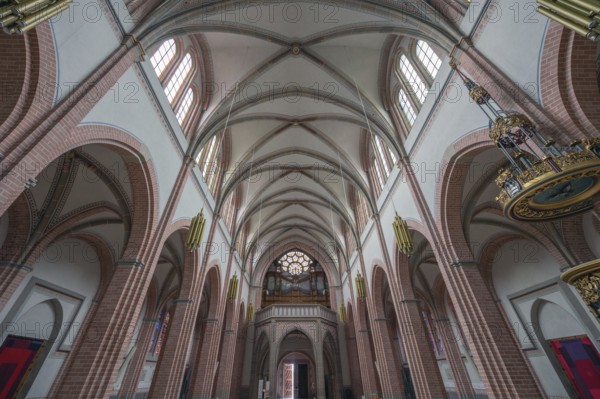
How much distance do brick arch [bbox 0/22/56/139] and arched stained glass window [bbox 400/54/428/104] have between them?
920 centimetres

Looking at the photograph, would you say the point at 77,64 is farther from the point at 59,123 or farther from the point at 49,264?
the point at 49,264

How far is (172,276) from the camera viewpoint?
1622 centimetres

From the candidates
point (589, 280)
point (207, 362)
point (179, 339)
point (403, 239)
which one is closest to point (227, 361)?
point (207, 362)

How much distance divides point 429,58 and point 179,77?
8.17 meters

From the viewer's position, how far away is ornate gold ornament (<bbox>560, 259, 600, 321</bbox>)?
3002 millimetres

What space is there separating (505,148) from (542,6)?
1.80 meters

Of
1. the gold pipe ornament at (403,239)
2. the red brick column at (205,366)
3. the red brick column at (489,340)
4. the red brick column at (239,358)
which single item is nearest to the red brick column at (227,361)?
the red brick column at (205,366)

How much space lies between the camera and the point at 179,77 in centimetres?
955

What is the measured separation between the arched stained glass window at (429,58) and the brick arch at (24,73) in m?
8.82

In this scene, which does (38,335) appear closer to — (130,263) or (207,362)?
(207,362)

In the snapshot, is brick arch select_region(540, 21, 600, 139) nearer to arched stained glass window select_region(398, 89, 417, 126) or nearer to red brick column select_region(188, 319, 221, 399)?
arched stained glass window select_region(398, 89, 417, 126)

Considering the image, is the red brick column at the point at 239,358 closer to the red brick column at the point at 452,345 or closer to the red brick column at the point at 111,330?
the red brick column at the point at 452,345

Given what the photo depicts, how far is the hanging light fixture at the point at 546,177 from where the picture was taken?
315 cm

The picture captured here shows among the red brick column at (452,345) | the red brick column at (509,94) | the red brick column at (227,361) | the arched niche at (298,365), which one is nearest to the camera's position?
the red brick column at (509,94)
